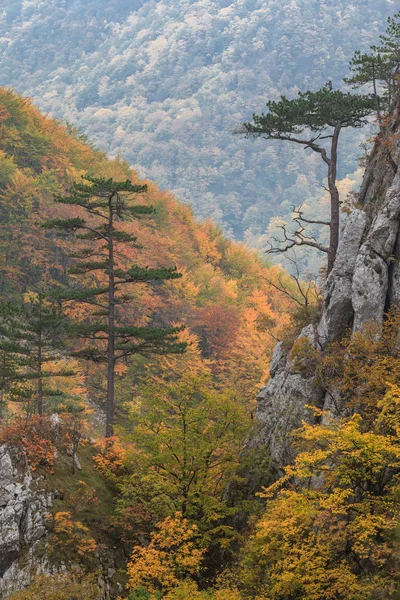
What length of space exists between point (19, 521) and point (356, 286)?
11.5 m

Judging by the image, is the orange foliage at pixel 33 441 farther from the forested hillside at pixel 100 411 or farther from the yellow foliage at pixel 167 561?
the yellow foliage at pixel 167 561

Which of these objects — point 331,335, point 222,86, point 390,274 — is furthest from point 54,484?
point 222,86

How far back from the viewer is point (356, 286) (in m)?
17.2

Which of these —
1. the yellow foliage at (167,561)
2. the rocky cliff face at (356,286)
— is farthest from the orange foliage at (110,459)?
the rocky cliff face at (356,286)

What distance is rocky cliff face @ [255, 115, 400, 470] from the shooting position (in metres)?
17.1

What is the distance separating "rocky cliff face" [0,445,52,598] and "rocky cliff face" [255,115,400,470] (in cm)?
723

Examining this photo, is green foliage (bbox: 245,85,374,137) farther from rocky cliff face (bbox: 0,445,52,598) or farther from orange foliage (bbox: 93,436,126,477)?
rocky cliff face (bbox: 0,445,52,598)

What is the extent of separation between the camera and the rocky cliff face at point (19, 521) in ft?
50.8

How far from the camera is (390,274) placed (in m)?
17.2

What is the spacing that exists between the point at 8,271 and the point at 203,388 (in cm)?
2810

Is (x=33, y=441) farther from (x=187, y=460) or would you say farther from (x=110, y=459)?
(x=187, y=460)

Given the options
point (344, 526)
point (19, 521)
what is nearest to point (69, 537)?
point (19, 521)

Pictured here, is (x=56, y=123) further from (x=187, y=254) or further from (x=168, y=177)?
(x=168, y=177)

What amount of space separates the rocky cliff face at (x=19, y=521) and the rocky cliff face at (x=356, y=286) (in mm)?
7226
